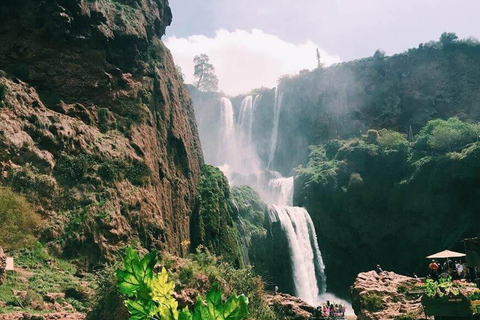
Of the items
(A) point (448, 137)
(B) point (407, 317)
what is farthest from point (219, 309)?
(A) point (448, 137)

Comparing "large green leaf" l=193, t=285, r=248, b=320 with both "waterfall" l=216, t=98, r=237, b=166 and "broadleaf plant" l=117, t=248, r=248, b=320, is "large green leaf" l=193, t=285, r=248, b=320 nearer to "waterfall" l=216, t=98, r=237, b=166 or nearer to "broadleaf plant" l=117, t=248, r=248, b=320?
"broadleaf plant" l=117, t=248, r=248, b=320

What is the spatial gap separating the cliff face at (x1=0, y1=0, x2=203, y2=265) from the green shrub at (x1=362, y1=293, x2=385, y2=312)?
11864 mm

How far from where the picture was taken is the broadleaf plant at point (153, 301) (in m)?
1.74

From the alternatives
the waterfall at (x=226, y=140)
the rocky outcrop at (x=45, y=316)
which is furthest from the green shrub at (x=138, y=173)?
the waterfall at (x=226, y=140)

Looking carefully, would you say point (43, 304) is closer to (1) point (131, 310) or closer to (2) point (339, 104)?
(1) point (131, 310)

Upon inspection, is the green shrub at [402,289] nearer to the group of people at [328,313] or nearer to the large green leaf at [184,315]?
the group of people at [328,313]

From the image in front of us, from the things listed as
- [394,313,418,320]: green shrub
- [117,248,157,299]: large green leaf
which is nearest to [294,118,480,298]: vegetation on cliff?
[394,313,418,320]: green shrub

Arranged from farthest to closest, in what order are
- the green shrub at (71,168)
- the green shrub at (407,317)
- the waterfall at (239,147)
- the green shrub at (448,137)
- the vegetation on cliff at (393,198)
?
the waterfall at (239,147)
the green shrub at (448,137)
the vegetation on cliff at (393,198)
the green shrub at (71,168)
the green shrub at (407,317)

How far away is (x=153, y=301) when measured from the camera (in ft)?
6.08

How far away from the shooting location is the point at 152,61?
33.5m

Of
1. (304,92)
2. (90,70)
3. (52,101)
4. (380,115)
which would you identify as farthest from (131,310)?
(304,92)

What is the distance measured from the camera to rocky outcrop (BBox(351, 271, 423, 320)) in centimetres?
1942

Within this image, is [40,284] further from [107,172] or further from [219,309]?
[219,309]

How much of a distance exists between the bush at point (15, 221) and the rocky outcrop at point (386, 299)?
15401 millimetres
